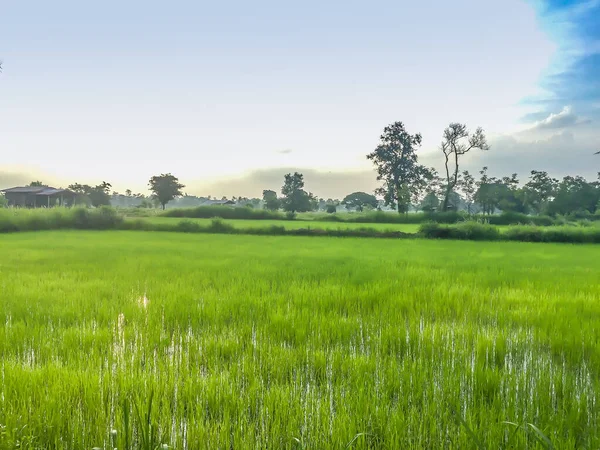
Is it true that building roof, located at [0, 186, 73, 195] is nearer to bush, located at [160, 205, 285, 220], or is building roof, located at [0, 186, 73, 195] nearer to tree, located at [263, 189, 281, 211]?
bush, located at [160, 205, 285, 220]

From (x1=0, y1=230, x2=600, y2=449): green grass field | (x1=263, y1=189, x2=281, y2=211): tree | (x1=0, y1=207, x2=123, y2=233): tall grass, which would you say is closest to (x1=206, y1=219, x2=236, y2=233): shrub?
(x1=0, y1=207, x2=123, y2=233): tall grass

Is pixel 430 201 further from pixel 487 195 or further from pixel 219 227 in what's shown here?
pixel 219 227

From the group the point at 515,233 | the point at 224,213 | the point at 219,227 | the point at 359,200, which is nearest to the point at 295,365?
the point at 515,233

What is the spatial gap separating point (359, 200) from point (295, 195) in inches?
362

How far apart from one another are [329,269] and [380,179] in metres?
38.4

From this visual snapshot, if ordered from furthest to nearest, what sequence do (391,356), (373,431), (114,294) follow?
A: (114,294) → (391,356) → (373,431)

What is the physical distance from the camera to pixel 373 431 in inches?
69.6

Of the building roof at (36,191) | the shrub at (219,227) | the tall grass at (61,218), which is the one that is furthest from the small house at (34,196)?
the shrub at (219,227)

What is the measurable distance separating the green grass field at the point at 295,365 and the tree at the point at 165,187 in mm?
44262

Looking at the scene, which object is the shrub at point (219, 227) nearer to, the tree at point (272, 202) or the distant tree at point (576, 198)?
the tree at point (272, 202)

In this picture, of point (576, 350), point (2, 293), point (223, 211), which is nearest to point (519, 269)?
point (576, 350)

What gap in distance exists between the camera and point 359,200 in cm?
4878

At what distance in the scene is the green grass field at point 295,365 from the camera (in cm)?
174

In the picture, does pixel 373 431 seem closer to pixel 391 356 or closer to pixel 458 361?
pixel 391 356
